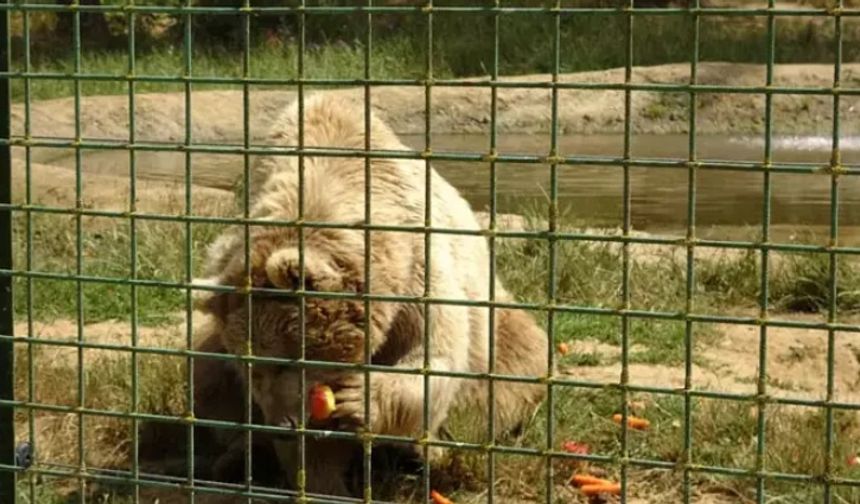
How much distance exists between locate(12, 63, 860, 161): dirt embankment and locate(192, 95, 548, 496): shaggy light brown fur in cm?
941

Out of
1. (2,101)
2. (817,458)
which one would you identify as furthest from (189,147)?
(817,458)

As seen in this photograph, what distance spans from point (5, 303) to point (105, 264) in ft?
10.8

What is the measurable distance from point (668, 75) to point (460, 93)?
7.10 feet

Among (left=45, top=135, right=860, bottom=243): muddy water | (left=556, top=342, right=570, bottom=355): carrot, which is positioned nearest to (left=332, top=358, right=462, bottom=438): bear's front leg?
(left=556, top=342, right=570, bottom=355): carrot

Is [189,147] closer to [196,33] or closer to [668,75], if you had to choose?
[668,75]

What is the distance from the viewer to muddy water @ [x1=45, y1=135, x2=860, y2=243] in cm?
1003

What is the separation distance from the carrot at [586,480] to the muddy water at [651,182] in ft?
11.3

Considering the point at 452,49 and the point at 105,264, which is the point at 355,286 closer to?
the point at 105,264

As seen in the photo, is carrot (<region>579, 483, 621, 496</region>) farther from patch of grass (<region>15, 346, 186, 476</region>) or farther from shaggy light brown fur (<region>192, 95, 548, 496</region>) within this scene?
patch of grass (<region>15, 346, 186, 476</region>)

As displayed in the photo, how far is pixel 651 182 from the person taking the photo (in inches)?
474

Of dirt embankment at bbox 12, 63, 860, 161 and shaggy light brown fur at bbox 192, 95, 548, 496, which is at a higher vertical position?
dirt embankment at bbox 12, 63, 860, 161

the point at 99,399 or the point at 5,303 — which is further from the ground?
the point at 5,303

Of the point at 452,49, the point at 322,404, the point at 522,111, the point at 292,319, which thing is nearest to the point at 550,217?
the point at 322,404

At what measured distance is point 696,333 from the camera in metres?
6.51
